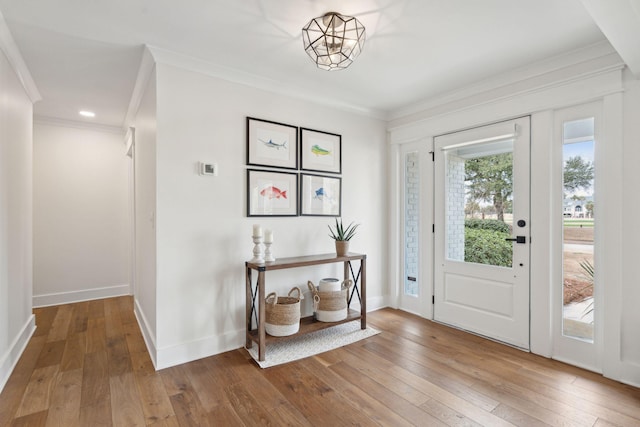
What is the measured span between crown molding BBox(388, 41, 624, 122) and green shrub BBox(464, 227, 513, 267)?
1.25 meters

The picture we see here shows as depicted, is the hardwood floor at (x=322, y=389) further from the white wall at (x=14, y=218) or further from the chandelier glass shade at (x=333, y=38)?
the chandelier glass shade at (x=333, y=38)

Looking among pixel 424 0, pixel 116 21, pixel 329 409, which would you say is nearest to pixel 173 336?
pixel 329 409

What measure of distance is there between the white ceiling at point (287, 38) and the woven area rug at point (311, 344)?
230 cm

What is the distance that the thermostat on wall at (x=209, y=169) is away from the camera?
2.51 m

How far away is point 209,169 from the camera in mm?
2531

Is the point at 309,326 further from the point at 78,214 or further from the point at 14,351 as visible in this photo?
the point at 78,214

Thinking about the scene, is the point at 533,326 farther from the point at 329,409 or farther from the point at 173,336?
the point at 173,336

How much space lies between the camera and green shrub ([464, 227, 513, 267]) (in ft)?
9.18

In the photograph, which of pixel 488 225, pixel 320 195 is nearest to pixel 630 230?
pixel 488 225

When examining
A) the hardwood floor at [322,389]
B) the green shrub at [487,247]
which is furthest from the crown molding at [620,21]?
the hardwood floor at [322,389]

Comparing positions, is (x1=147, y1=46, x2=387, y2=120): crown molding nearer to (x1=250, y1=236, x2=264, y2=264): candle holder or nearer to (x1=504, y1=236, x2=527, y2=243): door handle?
(x1=250, y1=236, x2=264, y2=264): candle holder

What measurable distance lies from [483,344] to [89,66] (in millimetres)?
4033

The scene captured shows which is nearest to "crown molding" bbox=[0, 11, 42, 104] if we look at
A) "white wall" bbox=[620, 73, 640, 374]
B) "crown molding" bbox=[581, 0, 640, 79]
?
"crown molding" bbox=[581, 0, 640, 79]

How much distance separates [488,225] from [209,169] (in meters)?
2.52
